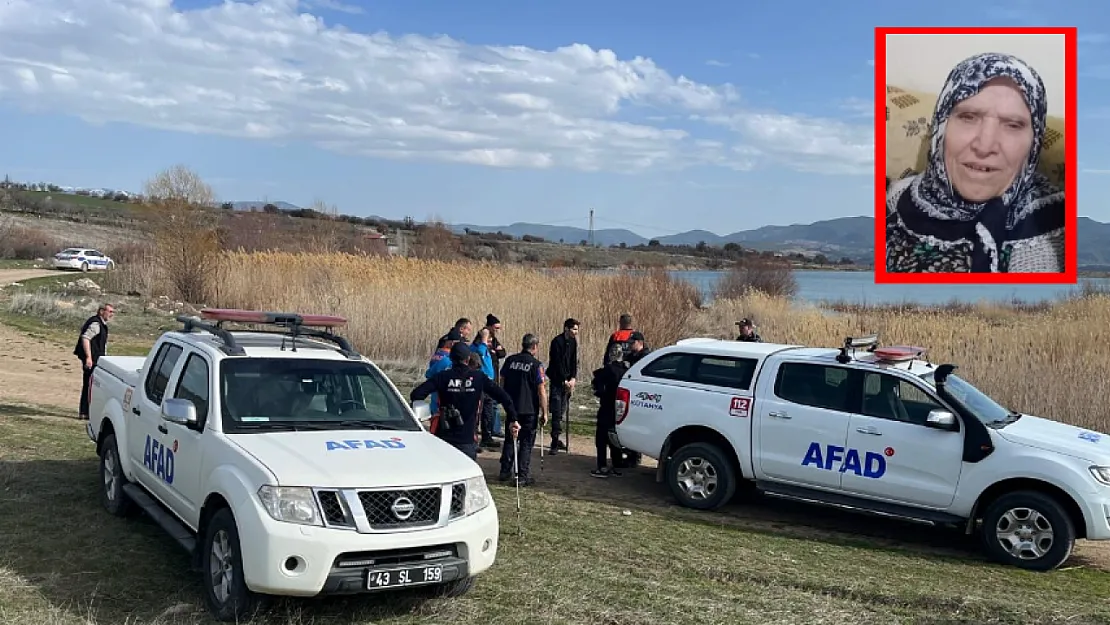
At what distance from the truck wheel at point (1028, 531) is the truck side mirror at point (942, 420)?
72 centimetres

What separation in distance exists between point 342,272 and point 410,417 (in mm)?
18726

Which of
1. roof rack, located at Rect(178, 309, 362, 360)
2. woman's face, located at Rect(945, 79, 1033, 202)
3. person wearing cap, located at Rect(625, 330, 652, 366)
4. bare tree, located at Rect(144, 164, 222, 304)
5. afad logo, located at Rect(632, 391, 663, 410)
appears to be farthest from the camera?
bare tree, located at Rect(144, 164, 222, 304)

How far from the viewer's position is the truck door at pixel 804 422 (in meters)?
8.95

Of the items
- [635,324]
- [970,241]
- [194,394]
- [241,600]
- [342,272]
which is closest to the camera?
[241,600]

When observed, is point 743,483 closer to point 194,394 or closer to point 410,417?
point 410,417

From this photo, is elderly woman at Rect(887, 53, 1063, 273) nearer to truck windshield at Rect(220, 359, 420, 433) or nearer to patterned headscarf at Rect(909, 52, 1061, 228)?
patterned headscarf at Rect(909, 52, 1061, 228)

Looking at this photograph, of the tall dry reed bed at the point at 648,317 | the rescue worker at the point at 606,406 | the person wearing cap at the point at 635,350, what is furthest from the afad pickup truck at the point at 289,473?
the tall dry reed bed at the point at 648,317

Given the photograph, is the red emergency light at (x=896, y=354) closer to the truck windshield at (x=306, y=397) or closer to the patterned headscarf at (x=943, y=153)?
the patterned headscarf at (x=943, y=153)

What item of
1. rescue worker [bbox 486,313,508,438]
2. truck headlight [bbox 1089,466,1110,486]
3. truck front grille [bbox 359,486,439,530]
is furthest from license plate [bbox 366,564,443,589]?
rescue worker [bbox 486,313,508,438]

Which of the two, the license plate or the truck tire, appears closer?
the license plate

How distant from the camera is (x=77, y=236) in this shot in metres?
65.8

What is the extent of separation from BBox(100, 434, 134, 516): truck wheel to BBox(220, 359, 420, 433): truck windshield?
1.91m

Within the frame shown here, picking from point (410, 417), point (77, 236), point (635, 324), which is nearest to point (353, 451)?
point (410, 417)

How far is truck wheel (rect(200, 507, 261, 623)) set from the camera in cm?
549
